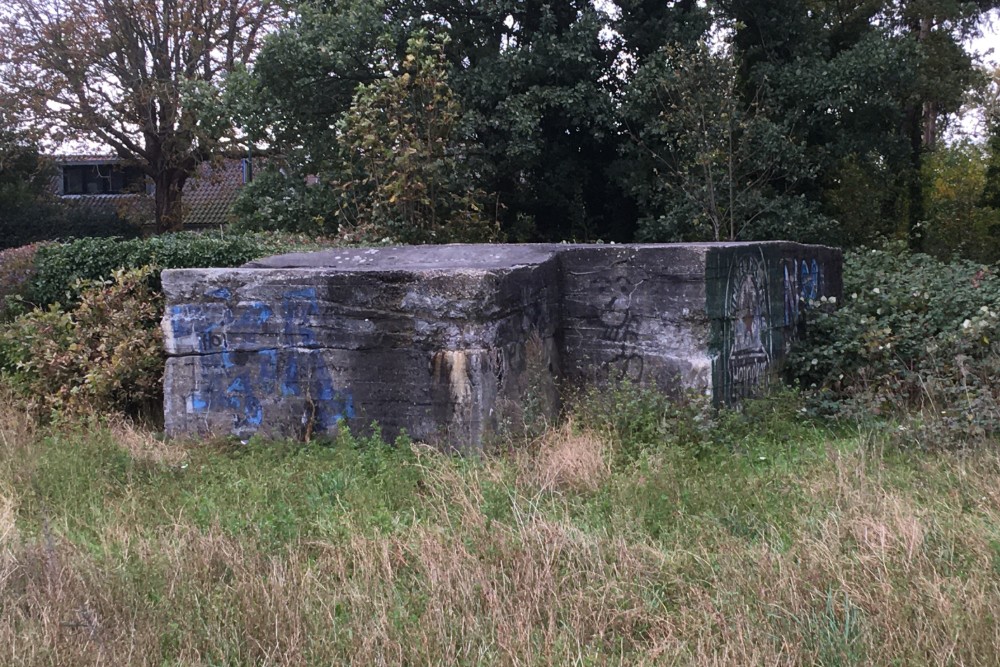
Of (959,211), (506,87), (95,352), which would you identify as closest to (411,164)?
(506,87)

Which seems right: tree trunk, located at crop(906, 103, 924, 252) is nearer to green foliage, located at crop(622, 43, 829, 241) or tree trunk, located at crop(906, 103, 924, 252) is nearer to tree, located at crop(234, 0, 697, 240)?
green foliage, located at crop(622, 43, 829, 241)

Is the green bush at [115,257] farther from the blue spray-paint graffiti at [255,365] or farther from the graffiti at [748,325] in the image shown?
the graffiti at [748,325]

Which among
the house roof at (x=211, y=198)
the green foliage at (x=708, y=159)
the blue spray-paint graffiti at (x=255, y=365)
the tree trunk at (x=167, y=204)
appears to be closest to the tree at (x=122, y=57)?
the tree trunk at (x=167, y=204)

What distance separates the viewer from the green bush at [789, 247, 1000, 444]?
603 centimetres

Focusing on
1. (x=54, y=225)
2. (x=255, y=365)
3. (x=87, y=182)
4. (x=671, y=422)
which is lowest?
(x=671, y=422)

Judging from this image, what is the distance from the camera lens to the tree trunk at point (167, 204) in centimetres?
2359

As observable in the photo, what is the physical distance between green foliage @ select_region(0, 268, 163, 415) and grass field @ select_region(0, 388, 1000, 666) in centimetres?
144

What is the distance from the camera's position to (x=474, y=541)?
436 centimetres

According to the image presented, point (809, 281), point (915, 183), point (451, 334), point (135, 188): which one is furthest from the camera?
point (135, 188)

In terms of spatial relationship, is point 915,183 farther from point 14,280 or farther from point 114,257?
point 14,280

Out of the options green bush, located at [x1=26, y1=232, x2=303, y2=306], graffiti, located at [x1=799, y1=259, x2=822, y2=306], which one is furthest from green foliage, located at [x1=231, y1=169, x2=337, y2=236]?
graffiti, located at [x1=799, y1=259, x2=822, y2=306]

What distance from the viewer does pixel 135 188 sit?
2748cm

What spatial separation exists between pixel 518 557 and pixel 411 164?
8210 mm

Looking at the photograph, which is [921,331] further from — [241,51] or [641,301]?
[241,51]
